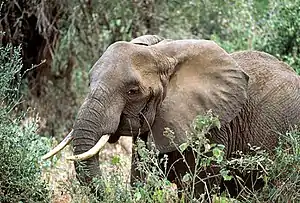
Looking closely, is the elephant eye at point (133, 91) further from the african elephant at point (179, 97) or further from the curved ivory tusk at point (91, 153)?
the curved ivory tusk at point (91, 153)

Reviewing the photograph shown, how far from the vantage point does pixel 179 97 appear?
20.4ft

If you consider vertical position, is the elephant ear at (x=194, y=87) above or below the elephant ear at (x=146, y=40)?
below

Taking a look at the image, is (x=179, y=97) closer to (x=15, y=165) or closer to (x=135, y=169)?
(x=135, y=169)

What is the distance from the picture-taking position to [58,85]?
12.6 metres

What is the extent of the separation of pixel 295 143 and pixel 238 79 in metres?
0.73

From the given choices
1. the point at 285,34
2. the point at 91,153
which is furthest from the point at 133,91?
the point at 285,34

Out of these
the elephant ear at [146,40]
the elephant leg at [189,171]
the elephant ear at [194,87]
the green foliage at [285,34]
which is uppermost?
the elephant ear at [146,40]

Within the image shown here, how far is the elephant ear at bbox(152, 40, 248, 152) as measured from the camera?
6.16m

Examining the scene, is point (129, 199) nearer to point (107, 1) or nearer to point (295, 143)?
point (295, 143)

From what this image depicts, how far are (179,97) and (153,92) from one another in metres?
0.29

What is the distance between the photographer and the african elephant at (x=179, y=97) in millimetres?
5750

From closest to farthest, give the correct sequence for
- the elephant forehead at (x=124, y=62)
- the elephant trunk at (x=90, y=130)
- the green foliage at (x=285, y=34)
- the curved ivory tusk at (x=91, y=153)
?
the curved ivory tusk at (x=91, y=153), the elephant trunk at (x=90, y=130), the elephant forehead at (x=124, y=62), the green foliage at (x=285, y=34)

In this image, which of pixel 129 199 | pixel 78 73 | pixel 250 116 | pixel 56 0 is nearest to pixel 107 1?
pixel 56 0

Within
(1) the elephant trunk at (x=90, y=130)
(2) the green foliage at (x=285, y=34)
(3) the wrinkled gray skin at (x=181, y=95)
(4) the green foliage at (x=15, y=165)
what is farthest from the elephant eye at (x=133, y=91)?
(2) the green foliage at (x=285, y=34)
